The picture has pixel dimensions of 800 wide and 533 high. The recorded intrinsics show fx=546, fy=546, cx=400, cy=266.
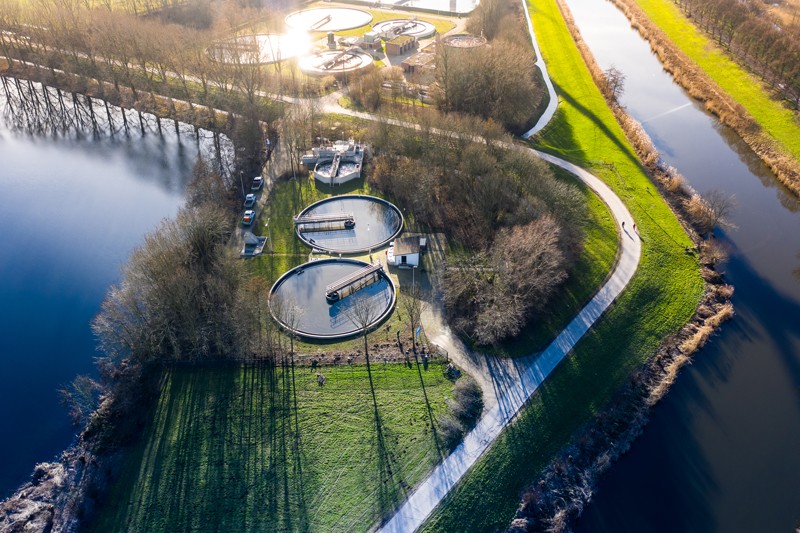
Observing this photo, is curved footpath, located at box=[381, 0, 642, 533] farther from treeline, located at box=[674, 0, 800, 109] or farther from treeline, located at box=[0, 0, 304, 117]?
treeline, located at box=[0, 0, 304, 117]

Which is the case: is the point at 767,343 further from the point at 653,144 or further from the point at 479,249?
the point at 653,144

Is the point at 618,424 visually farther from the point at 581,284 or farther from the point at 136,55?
the point at 136,55

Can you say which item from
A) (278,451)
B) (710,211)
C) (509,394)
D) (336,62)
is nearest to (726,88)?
(710,211)

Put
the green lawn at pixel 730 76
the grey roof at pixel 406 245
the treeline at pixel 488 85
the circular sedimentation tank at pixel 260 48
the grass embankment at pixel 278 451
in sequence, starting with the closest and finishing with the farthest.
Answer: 1. the grass embankment at pixel 278 451
2. the grey roof at pixel 406 245
3. the treeline at pixel 488 85
4. the green lawn at pixel 730 76
5. the circular sedimentation tank at pixel 260 48

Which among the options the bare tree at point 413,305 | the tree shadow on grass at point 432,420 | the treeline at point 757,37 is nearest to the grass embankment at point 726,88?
the treeline at point 757,37

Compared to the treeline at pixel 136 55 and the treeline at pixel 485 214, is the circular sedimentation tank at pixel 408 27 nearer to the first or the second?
the treeline at pixel 136 55
